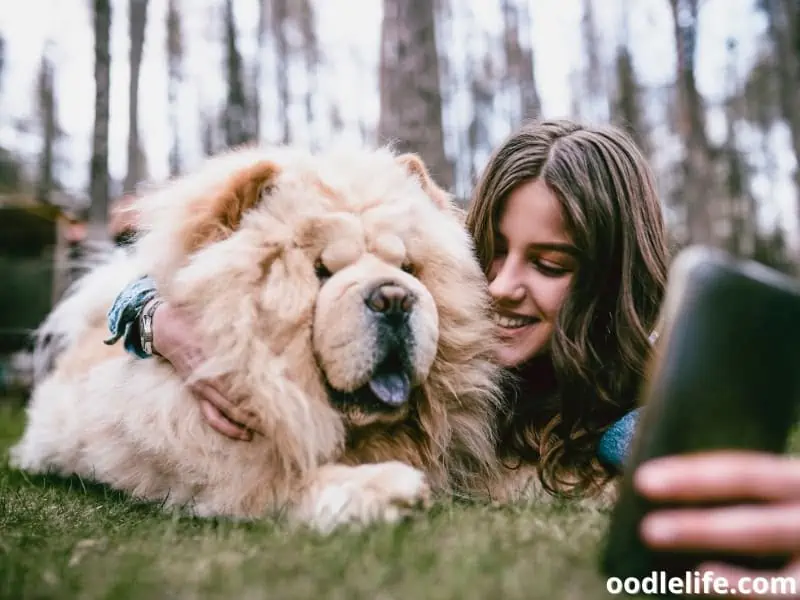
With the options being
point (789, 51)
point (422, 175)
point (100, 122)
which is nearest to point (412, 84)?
point (422, 175)

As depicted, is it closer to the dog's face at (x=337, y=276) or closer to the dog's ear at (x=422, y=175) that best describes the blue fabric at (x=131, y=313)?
the dog's face at (x=337, y=276)

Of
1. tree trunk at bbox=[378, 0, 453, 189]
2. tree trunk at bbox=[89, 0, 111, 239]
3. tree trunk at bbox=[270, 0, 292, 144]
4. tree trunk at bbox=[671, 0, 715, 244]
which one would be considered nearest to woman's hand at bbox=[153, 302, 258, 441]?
tree trunk at bbox=[378, 0, 453, 189]

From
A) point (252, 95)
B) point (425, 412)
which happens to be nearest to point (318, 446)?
point (425, 412)

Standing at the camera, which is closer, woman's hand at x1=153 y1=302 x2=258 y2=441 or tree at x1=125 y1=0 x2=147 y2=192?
woman's hand at x1=153 y1=302 x2=258 y2=441

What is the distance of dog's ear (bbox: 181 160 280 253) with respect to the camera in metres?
1.61

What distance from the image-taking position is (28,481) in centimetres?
216

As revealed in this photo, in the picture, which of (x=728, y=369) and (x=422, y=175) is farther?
(x=422, y=175)

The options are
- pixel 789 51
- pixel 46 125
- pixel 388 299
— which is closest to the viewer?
pixel 388 299

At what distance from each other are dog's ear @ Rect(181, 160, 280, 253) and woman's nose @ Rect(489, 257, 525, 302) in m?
0.67

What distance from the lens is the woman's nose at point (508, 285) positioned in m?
1.87

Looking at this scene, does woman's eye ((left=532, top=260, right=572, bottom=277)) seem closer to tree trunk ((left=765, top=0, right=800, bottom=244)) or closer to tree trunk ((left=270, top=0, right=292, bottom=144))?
tree trunk ((left=765, top=0, right=800, bottom=244))

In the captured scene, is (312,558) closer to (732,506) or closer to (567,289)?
(732,506)

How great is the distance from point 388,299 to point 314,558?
0.57 m

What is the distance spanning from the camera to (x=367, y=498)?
4.33ft
